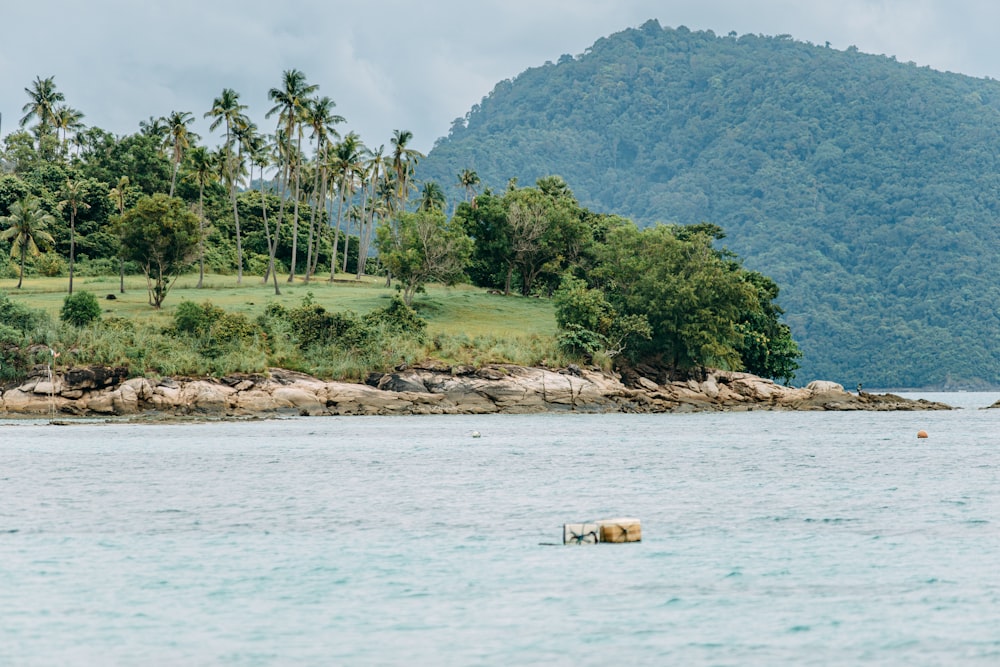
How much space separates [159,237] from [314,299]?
51.5 feet

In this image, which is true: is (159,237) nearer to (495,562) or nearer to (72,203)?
(72,203)

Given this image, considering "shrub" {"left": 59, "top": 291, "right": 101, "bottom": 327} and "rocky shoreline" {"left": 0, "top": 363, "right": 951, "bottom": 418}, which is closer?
"rocky shoreline" {"left": 0, "top": 363, "right": 951, "bottom": 418}

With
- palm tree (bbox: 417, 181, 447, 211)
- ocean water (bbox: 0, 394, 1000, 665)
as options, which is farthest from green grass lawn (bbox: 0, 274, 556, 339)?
ocean water (bbox: 0, 394, 1000, 665)

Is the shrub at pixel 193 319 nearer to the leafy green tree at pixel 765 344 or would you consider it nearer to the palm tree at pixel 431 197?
the leafy green tree at pixel 765 344

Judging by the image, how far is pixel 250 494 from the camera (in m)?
31.6

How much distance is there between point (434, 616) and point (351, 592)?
2.25m

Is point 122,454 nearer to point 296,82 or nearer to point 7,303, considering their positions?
point 7,303

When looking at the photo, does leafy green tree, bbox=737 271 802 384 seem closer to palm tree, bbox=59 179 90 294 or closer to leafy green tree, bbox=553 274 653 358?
leafy green tree, bbox=553 274 653 358

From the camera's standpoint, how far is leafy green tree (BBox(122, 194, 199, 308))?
96.5 metres

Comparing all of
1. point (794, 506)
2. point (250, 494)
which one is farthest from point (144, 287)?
point (794, 506)

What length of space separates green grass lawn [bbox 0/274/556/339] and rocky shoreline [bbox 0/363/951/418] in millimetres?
9048

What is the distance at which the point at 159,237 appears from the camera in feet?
317

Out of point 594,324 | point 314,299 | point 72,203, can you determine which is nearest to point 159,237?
point 314,299

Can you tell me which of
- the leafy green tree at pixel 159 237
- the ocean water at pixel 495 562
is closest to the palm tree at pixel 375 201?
the leafy green tree at pixel 159 237
